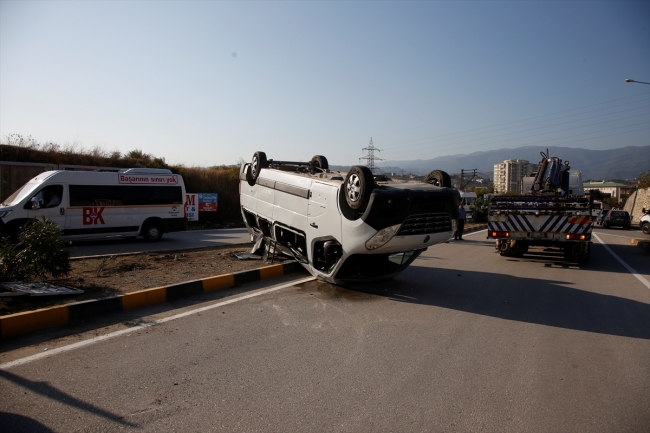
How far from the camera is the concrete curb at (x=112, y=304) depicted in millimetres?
5258

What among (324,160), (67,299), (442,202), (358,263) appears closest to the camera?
(67,299)

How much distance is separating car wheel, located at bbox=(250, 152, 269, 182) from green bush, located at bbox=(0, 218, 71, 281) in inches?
175

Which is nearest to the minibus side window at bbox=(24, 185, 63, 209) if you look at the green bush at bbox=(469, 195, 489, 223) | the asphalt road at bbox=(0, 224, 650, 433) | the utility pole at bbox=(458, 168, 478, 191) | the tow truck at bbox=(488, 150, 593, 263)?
the asphalt road at bbox=(0, 224, 650, 433)

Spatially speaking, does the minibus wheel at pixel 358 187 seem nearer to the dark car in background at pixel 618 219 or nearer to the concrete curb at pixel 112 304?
the concrete curb at pixel 112 304

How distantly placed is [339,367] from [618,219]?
4246 centimetres

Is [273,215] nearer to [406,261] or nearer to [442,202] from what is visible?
[406,261]

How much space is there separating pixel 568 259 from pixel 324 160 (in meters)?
7.97

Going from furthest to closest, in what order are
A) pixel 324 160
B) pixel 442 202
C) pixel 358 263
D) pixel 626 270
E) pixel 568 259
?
pixel 568 259 < pixel 626 270 < pixel 324 160 < pixel 358 263 < pixel 442 202

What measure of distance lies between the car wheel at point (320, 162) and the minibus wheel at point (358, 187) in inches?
135

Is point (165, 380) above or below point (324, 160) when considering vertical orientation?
below

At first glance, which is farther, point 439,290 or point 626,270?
point 626,270

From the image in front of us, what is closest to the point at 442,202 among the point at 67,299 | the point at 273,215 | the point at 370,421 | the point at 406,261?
the point at 406,261

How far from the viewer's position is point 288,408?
372cm

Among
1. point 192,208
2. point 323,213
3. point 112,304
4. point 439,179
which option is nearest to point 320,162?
point 323,213
